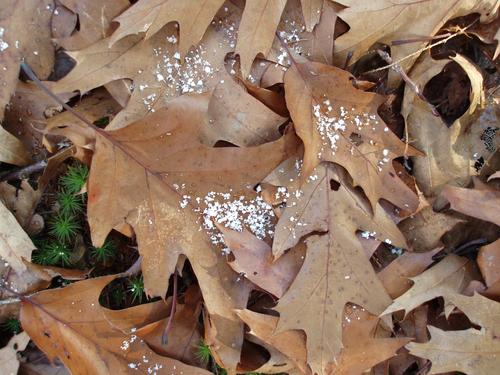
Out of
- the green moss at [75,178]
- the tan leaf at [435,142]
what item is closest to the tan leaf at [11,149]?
the green moss at [75,178]

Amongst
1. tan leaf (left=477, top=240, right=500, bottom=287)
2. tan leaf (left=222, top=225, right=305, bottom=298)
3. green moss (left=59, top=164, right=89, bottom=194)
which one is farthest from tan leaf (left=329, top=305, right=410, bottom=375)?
green moss (left=59, top=164, right=89, bottom=194)

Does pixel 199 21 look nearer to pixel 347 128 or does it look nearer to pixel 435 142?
pixel 347 128

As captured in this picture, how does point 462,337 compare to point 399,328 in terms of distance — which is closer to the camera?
point 462,337

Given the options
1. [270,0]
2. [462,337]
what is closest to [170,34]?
[270,0]

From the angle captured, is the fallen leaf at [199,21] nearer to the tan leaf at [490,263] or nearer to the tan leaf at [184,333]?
the tan leaf at [184,333]

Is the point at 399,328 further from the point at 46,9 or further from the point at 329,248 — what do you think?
the point at 46,9

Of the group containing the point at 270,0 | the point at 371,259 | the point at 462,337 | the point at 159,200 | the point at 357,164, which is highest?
the point at 270,0

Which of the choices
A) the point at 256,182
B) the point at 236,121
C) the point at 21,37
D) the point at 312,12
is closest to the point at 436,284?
the point at 256,182

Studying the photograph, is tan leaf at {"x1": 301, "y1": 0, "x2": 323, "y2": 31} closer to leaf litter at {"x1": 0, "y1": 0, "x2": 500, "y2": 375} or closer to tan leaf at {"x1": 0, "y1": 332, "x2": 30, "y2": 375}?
leaf litter at {"x1": 0, "y1": 0, "x2": 500, "y2": 375}

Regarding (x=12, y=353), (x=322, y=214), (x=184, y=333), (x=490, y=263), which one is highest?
(x=322, y=214)
